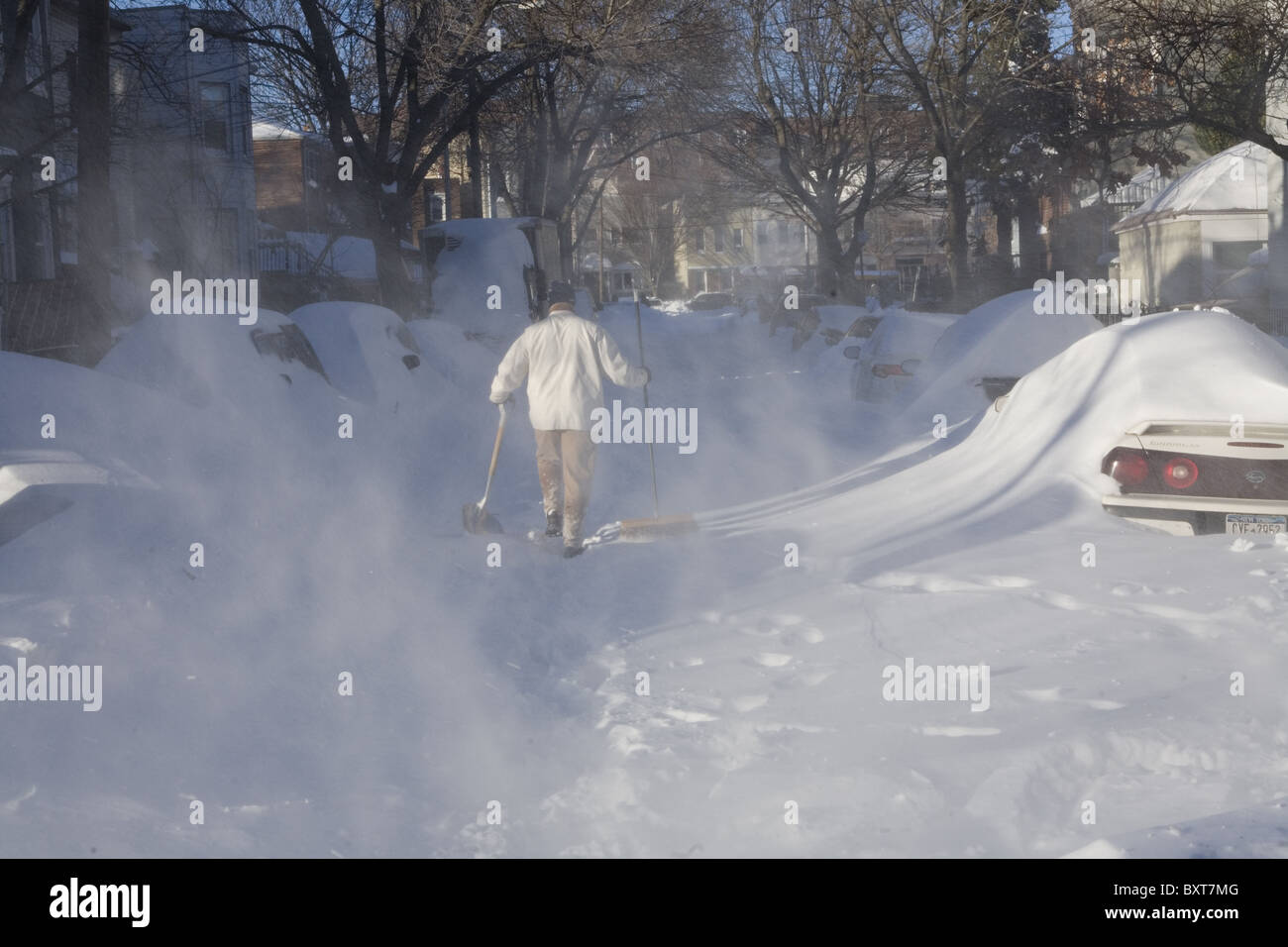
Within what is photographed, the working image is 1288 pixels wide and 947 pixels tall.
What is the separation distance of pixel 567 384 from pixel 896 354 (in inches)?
331

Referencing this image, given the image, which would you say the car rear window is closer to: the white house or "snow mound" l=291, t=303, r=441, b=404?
"snow mound" l=291, t=303, r=441, b=404

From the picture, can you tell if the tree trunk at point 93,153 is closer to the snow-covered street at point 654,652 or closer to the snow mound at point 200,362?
the snow mound at point 200,362

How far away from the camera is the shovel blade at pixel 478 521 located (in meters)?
8.98

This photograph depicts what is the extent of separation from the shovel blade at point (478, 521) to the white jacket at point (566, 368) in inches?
30.7

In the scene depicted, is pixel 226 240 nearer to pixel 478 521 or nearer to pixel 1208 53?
pixel 1208 53

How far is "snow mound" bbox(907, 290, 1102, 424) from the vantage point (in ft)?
42.5

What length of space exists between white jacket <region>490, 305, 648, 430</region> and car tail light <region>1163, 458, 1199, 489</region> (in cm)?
341

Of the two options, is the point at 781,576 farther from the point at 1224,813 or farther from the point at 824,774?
the point at 1224,813

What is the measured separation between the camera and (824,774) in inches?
174

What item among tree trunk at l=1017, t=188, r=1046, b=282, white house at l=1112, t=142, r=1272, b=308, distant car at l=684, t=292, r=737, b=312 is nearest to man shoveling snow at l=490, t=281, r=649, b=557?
white house at l=1112, t=142, r=1272, b=308

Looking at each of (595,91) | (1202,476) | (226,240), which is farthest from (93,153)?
(595,91)
